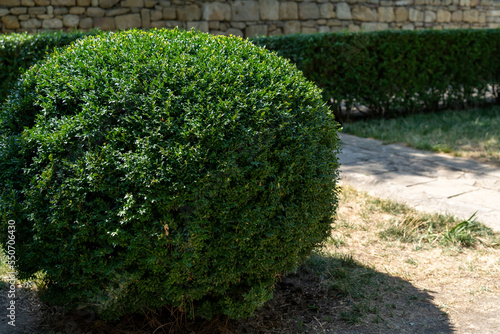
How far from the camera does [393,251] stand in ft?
12.2

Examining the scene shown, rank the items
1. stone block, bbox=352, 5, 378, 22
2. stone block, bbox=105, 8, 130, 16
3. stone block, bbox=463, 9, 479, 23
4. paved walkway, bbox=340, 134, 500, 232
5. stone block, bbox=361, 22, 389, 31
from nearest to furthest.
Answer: paved walkway, bbox=340, 134, 500, 232 < stone block, bbox=105, 8, 130, 16 < stone block, bbox=352, 5, 378, 22 < stone block, bbox=361, 22, 389, 31 < stone block, bbox=463, 9, 479, 23

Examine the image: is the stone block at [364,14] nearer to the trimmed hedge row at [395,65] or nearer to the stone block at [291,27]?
the stone block at [291,27]

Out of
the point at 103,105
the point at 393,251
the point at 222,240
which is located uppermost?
the point at 103,105

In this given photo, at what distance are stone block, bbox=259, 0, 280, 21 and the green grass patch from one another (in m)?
4.57

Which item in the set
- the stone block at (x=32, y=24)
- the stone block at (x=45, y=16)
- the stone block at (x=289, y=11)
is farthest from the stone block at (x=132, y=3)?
the stone block at (x=289, y=11)

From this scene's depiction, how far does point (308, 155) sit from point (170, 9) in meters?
8.99

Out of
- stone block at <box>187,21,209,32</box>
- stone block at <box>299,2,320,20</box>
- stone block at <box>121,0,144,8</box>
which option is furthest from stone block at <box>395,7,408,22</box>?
stone block at <box>121,0,144,8</box>

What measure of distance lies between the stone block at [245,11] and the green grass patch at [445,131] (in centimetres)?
453

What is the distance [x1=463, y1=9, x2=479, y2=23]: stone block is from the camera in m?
16.0

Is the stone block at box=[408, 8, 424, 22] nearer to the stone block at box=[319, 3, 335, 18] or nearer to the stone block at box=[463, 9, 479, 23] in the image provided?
the stone block at box=[463, 9, 479, 23]

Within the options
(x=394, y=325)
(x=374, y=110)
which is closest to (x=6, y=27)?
(x=374, y=110)

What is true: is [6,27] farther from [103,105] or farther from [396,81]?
[103,105]

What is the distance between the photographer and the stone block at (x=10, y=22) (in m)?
9.03

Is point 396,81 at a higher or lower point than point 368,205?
higher
